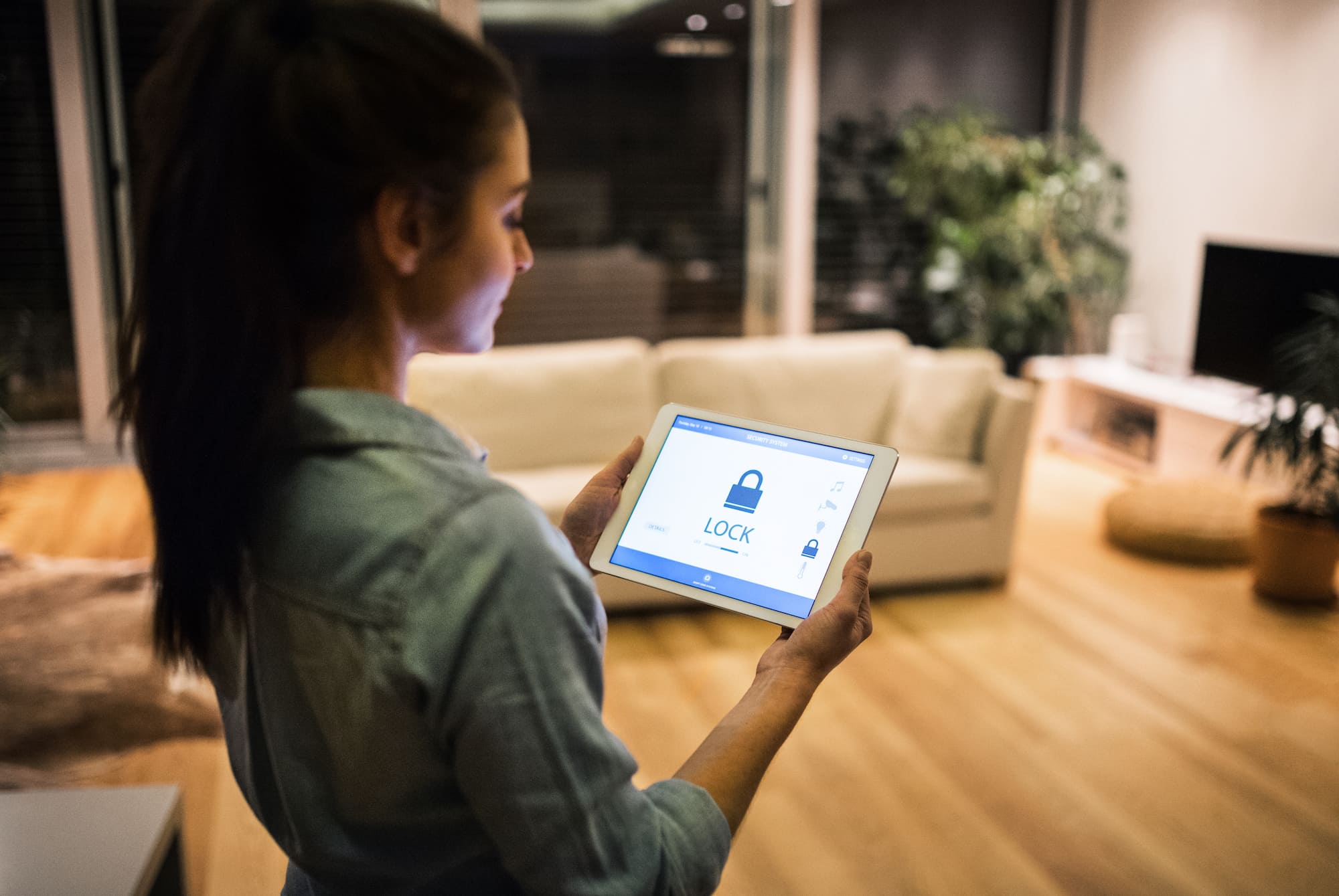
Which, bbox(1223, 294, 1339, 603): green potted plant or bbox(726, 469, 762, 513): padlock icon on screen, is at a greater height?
bbox(726, 469, 762, 513): padlock icon on screen

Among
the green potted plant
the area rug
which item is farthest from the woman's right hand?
the green potted plant

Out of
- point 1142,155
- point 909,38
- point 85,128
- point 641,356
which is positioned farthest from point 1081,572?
point 85,128

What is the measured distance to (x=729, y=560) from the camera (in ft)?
3.36

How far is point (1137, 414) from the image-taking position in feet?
15.7

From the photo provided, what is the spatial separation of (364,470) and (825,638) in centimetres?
39

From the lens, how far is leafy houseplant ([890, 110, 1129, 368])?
5.09 meters

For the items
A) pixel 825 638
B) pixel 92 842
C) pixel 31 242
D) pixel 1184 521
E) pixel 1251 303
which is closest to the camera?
pixel 825 638

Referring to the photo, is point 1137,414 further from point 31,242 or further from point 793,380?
point 31,242

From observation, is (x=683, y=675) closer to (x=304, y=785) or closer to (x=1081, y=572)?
(x=1081, y=572)

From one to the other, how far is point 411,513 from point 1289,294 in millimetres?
4253

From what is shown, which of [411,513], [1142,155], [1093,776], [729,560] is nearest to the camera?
[411,513]

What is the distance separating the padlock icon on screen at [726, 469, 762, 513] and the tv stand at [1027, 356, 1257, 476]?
3338mm

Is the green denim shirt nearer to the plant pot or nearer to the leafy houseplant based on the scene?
the plant pot

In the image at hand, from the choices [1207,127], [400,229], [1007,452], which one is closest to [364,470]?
[400,229]
